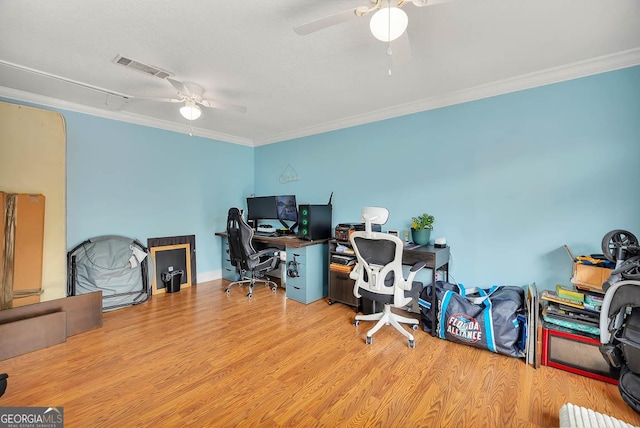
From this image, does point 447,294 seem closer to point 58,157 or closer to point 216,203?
point 216,203

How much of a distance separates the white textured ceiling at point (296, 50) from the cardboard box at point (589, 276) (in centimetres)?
161

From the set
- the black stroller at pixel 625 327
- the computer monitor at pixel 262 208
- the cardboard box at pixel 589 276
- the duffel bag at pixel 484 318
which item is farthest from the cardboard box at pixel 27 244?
the cardboard box at pixel 589 276

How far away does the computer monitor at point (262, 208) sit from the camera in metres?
4.26

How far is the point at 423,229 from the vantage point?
2.92m

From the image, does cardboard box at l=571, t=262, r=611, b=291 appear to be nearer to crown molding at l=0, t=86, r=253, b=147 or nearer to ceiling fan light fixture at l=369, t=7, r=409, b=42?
ceiling fan light fixture at l=369, t=7, r=409, b=42

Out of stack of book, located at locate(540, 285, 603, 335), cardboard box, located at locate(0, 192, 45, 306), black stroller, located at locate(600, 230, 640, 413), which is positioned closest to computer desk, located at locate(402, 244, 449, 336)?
stack of book, located at locate(540, 285, 603, 335)

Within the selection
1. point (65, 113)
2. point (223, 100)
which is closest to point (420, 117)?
point (223, 100)

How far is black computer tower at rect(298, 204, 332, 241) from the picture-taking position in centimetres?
350

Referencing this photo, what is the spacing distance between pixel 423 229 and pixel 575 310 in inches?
52.2

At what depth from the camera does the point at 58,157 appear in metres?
2.81

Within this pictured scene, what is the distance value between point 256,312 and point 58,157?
2676mm

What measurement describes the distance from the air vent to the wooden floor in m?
2.37

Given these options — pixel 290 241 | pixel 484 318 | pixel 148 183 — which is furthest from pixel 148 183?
pixel 484 318

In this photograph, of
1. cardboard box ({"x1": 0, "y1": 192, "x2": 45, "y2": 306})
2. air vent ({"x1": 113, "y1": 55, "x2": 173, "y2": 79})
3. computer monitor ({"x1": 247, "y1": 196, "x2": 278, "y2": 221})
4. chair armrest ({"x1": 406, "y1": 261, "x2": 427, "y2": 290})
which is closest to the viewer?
air vent ({"x1": 113, "y1": 55, "x2": 173, "y2": 79})
